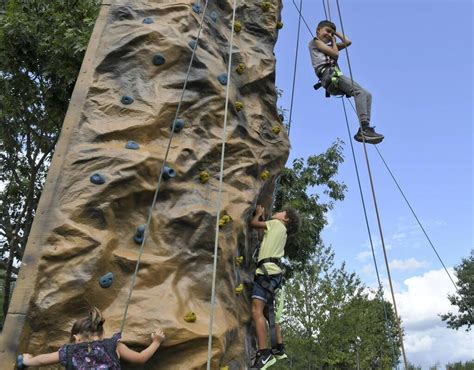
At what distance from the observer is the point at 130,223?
367cm

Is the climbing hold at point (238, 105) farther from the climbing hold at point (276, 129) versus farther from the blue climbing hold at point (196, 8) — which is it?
the blue climbing hold at point (196, 8)

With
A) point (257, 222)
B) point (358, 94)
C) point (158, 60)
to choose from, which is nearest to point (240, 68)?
point (158, 60)

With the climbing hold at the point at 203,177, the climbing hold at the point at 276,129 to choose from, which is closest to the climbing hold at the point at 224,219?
the climbing hold at the point at 203,177

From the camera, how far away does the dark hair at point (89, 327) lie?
2824 mm

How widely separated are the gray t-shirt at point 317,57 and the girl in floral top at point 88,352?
4099mm

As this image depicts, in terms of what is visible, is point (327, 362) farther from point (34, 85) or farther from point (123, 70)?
point (123, 70)

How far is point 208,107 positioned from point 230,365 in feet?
7.05

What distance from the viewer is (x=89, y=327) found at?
112 inches

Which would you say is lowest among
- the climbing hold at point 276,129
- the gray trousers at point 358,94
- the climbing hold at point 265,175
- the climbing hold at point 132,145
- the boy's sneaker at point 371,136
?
the climbing hold at point 132,145

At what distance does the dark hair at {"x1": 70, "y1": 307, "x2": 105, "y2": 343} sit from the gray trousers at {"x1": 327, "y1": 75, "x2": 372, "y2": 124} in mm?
3473

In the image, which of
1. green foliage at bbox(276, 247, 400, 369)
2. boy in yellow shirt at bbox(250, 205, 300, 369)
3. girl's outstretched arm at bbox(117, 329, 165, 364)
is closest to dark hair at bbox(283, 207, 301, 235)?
boy in yellow shirt at bbox(250, 205, 300, 369)

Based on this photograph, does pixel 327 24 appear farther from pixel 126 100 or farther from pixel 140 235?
pixel 140 235

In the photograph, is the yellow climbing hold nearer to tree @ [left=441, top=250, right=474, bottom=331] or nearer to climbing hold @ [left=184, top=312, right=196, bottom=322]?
climbing hold @ [left=184, top=312, right=196, bottom=322]

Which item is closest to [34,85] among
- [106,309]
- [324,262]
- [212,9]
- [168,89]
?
[212,9]
